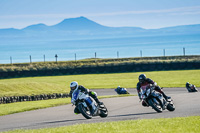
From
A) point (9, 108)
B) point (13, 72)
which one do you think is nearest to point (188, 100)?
point (9, 108)

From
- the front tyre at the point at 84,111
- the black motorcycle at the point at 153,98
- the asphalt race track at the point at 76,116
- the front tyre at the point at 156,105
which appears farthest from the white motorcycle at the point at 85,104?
the front tyre at the point at 156,105

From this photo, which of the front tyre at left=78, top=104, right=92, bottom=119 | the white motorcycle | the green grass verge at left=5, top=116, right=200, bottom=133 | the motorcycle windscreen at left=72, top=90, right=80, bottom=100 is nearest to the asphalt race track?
the front tyre at left=78, top=104, right=92, bottom=119

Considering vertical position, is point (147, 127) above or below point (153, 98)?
below

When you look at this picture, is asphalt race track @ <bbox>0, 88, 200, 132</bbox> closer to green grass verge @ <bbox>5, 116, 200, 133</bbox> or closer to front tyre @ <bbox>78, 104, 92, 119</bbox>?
front tyre @ <bbox>78, 104, 92, 119</bbox>

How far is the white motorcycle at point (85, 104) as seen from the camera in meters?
15.6

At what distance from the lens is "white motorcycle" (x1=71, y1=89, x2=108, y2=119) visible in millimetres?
15586

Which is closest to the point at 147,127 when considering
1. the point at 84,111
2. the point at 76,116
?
the point at 84,111

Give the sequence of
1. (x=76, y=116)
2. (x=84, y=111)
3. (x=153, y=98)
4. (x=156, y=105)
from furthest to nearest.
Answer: (x=76, y=116)
(x=156, y=105)
(x=153, y=98)
(x=84, y=111)

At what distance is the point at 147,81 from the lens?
16.9 m

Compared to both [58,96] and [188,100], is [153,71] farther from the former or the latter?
[188,100]

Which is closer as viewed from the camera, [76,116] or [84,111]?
[84,111]

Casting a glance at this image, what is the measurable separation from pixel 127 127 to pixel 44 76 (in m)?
44.6

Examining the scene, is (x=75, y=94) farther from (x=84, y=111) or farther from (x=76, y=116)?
(x=76, y=116)

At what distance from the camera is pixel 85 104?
51.3 ft
